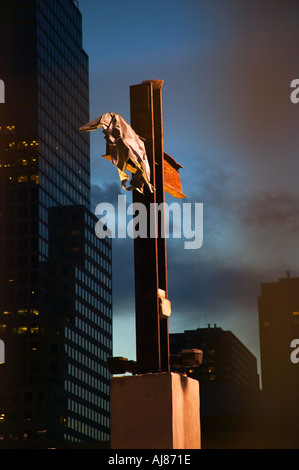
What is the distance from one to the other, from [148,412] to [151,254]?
6.70 feet

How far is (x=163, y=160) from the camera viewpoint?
1116cm

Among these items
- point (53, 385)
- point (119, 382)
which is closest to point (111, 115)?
point (119, 382)

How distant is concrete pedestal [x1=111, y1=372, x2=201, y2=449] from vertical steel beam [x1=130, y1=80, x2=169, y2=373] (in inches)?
14.5

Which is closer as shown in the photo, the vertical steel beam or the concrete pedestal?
the concrete pedestal

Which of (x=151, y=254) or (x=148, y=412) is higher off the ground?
(x=151, y=254)

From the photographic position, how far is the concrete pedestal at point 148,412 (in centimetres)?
921

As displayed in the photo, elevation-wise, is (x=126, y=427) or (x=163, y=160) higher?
(x=163, y=160)

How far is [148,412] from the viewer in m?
9.34

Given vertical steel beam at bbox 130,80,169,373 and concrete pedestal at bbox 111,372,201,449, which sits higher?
vertical steel beam at bbox 130,80,169,373

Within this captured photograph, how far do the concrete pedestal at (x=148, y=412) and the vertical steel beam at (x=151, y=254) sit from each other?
0.37m

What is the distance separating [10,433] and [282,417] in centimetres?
11995

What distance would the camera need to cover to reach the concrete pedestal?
30.2ft
